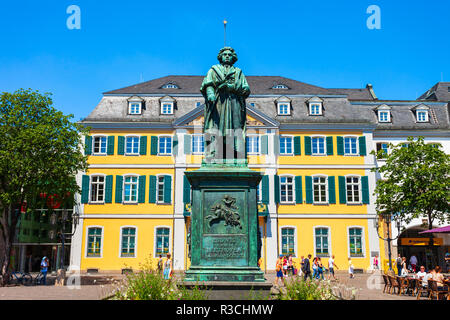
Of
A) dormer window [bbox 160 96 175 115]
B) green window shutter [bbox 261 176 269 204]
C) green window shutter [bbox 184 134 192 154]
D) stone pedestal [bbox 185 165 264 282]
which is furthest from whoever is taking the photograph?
dormer window [bbox 160 96 175 115]

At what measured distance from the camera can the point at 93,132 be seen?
31766 millimetres

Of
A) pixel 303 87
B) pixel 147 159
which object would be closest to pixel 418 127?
pixel 303 87

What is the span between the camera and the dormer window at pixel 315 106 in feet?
107

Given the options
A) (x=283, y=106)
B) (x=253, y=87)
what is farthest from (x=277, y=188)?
(x=253, y=87)

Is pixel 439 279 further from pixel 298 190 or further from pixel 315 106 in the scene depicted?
pixel 315 106

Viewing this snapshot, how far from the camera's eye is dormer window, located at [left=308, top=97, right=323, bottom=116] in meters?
32.7

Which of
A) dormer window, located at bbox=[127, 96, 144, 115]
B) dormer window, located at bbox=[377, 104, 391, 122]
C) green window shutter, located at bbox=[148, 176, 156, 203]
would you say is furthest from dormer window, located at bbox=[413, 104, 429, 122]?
dormer window, located at bbox=[127, 96, 144, 115]

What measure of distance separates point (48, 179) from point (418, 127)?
86.3 feet

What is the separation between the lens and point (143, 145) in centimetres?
3159

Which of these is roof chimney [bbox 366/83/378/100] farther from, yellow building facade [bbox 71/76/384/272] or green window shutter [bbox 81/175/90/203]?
green window shutter [bbox 81/175/90/203]

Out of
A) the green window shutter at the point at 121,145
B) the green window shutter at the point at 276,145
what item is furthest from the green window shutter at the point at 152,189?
the green window shutter at the point at 276,145

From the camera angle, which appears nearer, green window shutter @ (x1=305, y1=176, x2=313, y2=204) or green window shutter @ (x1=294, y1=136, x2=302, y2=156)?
green window shutter @ (x1=305, y1=176, x2=313, y2=204)

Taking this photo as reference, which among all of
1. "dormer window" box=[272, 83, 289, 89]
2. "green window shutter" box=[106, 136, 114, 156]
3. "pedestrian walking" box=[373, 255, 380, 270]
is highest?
"dormer window" box=[272, 83, 289, 89]

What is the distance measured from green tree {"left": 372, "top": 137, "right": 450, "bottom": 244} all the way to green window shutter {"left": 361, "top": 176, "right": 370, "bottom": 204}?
22.8 feet
